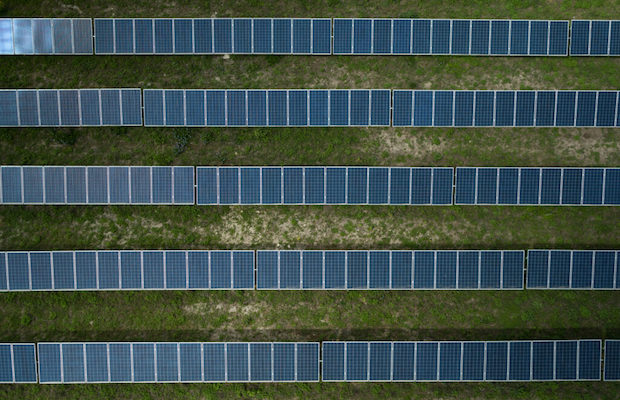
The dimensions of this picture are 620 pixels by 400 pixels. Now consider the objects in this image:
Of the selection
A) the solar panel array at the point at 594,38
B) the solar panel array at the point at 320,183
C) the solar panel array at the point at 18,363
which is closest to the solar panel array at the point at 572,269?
the solar panel array at the point at 320,183

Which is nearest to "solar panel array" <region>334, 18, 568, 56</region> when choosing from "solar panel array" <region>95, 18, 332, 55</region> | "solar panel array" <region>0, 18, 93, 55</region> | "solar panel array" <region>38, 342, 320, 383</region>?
"solar panel array" <region>95, 18, 332, 55</region>

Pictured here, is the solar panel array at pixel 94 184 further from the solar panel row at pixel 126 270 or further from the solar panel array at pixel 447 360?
the solar panel array at pixel 447 360

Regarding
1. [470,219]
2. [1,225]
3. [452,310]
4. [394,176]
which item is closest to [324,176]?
[394,176]

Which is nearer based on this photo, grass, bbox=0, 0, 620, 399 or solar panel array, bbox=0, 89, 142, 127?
solar panel array, bbox=0, 89, 142, 127

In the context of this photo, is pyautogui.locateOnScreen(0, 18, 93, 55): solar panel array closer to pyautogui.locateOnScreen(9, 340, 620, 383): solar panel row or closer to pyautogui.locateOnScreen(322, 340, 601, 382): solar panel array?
pyautogui.locateOnScreen(9, 340, 620, 383): solar panel row

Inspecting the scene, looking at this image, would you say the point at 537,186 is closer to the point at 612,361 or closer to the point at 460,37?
the point at 460,37

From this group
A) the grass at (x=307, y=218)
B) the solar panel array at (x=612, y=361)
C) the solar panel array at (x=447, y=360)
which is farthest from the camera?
the grass at (x=307, y=218)
